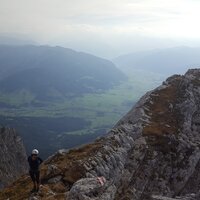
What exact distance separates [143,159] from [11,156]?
331ft

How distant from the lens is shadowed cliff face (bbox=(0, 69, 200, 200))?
5850 cm

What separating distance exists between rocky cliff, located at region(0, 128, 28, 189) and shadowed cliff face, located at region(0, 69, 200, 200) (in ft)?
246

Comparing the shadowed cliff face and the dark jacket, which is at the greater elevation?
the dark jacket

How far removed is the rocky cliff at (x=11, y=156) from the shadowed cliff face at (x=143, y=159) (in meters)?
74.9

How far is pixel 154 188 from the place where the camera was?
65.6 meters

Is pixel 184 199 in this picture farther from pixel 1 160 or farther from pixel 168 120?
pixel 1 160

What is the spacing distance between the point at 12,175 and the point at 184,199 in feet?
335

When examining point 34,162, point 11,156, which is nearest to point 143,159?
point 34,162

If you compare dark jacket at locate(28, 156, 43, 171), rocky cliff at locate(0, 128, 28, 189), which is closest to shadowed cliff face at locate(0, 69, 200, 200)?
dark jacket at locate(28, 156, 43, 171)

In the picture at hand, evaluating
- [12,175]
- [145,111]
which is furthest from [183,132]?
[12,175]

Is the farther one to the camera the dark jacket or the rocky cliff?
the rocky cliff

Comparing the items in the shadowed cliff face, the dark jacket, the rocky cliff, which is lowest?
the rocky cliff

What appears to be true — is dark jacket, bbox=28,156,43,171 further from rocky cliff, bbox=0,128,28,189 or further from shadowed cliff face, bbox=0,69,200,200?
rocky cliff, bbox=0,128,28,189

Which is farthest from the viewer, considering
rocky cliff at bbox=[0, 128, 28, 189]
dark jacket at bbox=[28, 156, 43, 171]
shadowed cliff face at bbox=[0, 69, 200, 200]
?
rocky cliff at bbox=[0, 128, 28, 189]
